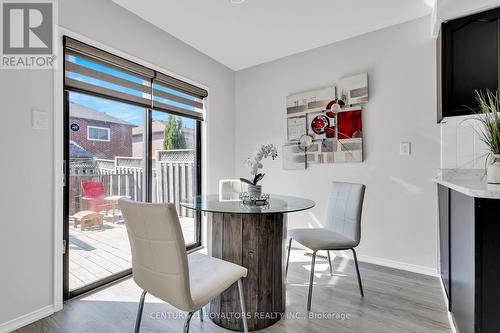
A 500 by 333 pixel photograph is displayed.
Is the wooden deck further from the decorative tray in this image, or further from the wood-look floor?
the decorative tray

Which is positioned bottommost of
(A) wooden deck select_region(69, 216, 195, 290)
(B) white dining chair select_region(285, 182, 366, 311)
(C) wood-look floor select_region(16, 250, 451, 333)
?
(C) wood-look floor select_region(16, 250, 451, 333)

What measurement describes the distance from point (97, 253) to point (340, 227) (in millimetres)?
2197

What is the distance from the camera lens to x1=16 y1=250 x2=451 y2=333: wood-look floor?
65.2 inches

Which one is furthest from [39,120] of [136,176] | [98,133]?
[136,176]

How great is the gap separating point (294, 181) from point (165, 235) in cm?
236

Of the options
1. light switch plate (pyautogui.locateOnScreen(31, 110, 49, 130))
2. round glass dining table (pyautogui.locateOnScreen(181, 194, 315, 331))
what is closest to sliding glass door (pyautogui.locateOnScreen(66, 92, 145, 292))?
light switch plate (pyautogui.locateOnScreen(31, 110, 49, 130))

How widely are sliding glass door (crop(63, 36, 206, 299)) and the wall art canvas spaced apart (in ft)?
4.27

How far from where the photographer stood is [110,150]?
2.38 meters

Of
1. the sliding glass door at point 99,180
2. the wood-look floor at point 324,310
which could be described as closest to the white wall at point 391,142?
the wood-look floor at point 324,310

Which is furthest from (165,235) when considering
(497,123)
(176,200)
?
(176,200)

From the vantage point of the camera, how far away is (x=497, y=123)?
1403 mm

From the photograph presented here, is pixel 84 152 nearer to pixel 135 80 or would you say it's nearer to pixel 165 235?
pixel 135 80

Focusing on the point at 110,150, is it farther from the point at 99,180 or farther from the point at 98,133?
the point at 99,180

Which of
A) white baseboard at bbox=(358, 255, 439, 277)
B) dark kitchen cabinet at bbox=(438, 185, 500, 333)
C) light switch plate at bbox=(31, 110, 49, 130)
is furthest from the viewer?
white baseboard at bbox=(358, 255, 439, 277)
